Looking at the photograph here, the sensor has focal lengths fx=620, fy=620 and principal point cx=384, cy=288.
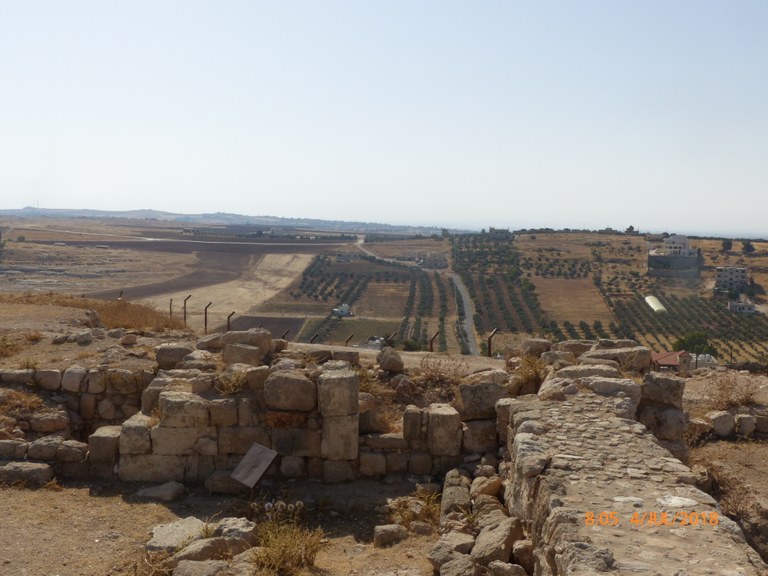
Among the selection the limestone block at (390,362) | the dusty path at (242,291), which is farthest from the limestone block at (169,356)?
the dusty path at (242,291)

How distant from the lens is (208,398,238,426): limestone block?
8406 mm

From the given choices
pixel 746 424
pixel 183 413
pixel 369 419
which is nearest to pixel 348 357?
pixel 369 419

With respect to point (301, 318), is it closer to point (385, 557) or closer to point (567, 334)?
point (567, 334)

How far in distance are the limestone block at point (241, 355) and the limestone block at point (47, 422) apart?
2.49m

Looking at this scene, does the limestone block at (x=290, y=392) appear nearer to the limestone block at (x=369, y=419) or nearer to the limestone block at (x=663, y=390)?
the limestone block at (x=369, y=419)

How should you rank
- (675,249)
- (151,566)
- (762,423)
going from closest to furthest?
(151,566) → (762,423) → (675,249)

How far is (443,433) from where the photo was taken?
8.46 meters

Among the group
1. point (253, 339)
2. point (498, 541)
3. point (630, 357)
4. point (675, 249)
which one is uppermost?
point (675, 249)

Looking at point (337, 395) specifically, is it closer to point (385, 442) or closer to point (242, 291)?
point (385, 442)

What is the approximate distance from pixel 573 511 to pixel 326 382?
436cm

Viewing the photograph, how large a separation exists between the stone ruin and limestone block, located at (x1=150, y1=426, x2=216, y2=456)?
→ 0.06ft

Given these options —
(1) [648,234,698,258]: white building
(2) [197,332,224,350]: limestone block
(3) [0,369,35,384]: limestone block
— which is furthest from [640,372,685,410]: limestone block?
(1) [648,234,698,258]: white building

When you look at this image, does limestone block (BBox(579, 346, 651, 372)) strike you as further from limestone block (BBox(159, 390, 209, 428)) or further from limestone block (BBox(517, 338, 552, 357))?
limestone block (BBox(159, 390, 209, 428))

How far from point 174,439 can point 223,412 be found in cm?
72
